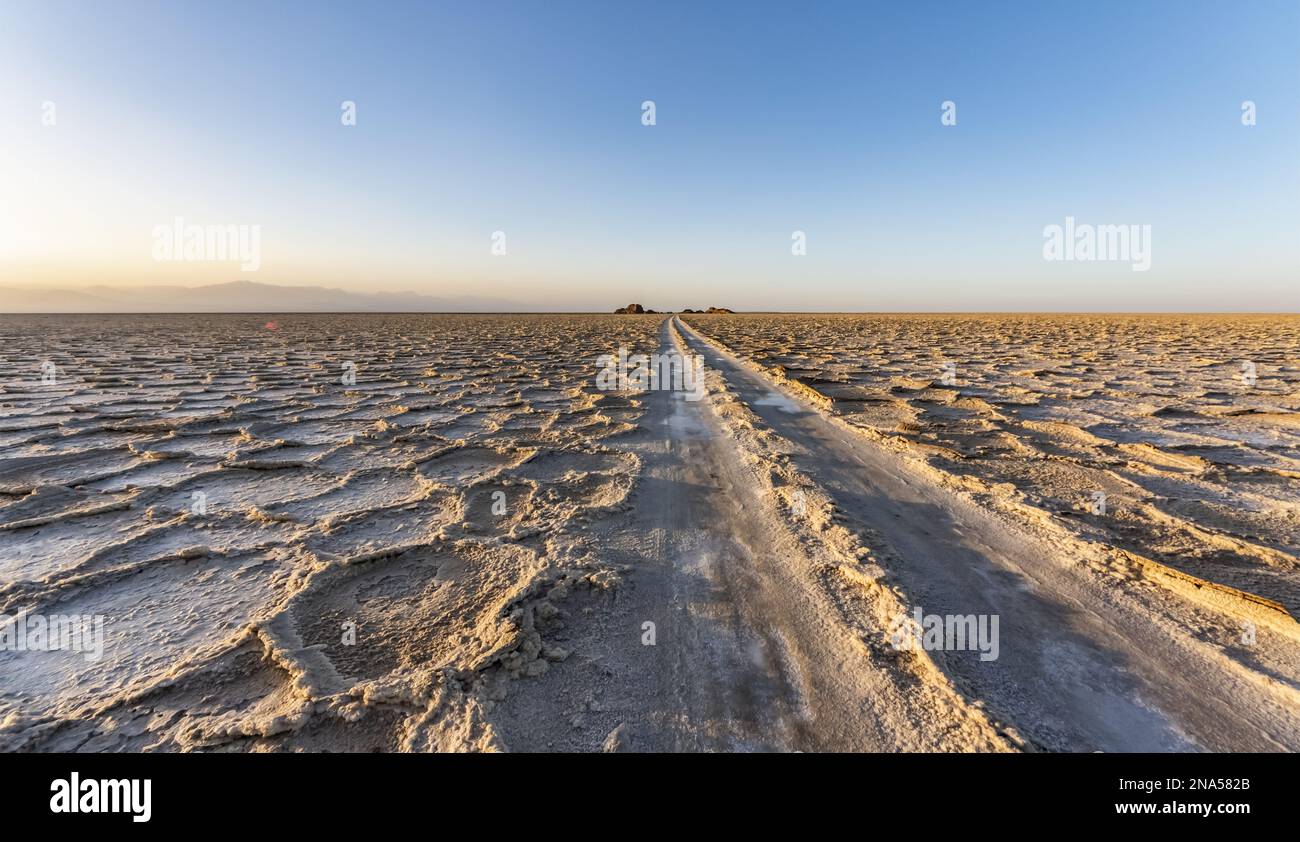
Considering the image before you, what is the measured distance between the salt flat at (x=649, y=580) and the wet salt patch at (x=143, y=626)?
0.05 ft

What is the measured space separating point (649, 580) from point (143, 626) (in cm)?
246

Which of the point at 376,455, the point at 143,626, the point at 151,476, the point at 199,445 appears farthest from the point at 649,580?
the point at 199,445

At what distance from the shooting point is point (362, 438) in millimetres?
5535

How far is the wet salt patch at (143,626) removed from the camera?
1935 mm

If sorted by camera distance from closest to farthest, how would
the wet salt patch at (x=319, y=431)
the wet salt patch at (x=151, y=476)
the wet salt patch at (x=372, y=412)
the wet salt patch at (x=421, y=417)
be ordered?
the wet salt patch at (x=151, y=476) → the wet salt patch at (x=319, y=431) → the wet salt patch at (x=421, y=417) → the wet salt patch at (x=372, y=412)

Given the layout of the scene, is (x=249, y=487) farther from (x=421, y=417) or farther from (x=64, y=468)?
(x=421, y=417)

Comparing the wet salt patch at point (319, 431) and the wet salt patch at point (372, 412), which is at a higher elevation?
the wet salt patch at point (372, 412)

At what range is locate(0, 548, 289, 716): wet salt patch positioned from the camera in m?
1.94

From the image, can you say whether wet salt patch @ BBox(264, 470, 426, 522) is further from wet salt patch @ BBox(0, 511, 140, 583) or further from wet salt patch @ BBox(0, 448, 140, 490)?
wet salt patch @ BBox(0, 448, 140, 490)

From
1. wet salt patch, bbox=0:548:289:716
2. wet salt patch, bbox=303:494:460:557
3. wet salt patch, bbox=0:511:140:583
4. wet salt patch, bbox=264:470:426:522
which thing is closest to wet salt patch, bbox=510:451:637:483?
wet salt patch, bbox=303:494:460:557

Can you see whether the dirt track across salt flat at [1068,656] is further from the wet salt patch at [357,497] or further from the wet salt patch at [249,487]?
the wet salt patch at [249,487]

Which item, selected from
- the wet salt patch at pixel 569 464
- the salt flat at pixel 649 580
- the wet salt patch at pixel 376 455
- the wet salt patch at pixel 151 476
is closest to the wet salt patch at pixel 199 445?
the salt flat at pixel 649 580
